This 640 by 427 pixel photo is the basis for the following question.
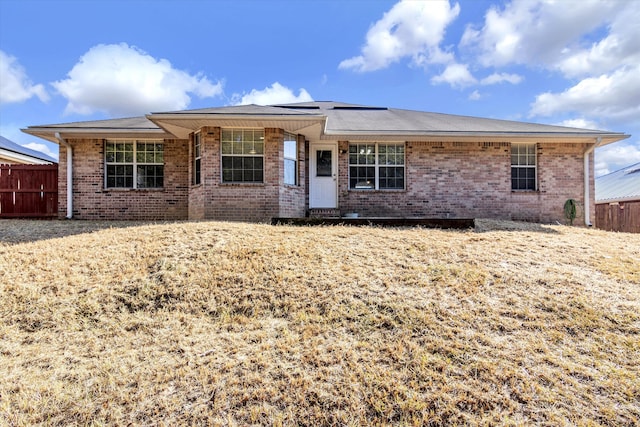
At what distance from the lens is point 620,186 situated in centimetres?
2227

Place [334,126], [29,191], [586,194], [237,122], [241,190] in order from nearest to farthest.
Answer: [237,122] < [241,190] < [334,126] < [29,191] < [586,194]

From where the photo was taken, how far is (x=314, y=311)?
4.41m

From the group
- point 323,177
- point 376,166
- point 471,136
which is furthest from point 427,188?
point 323,177

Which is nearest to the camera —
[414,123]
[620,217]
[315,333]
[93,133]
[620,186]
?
[315,333]

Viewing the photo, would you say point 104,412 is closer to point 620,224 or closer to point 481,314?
point 481,314

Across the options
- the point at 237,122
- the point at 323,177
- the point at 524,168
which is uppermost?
the point at 237,122

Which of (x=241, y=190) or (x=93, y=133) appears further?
(x=93, y=133)

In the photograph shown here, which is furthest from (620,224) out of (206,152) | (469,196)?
(206,152)

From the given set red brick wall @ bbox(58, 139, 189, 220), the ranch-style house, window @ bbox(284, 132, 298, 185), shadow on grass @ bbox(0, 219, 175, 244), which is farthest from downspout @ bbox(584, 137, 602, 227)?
shadow on grass @ bbox(0, 219, 175, 244)

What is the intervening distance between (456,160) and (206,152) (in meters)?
7.78

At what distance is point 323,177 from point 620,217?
487 inches

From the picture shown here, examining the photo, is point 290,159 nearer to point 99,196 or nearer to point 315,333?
point 99,196

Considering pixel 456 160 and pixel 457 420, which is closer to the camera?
pixel 457 420

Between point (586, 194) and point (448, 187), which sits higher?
point (448, 187)
